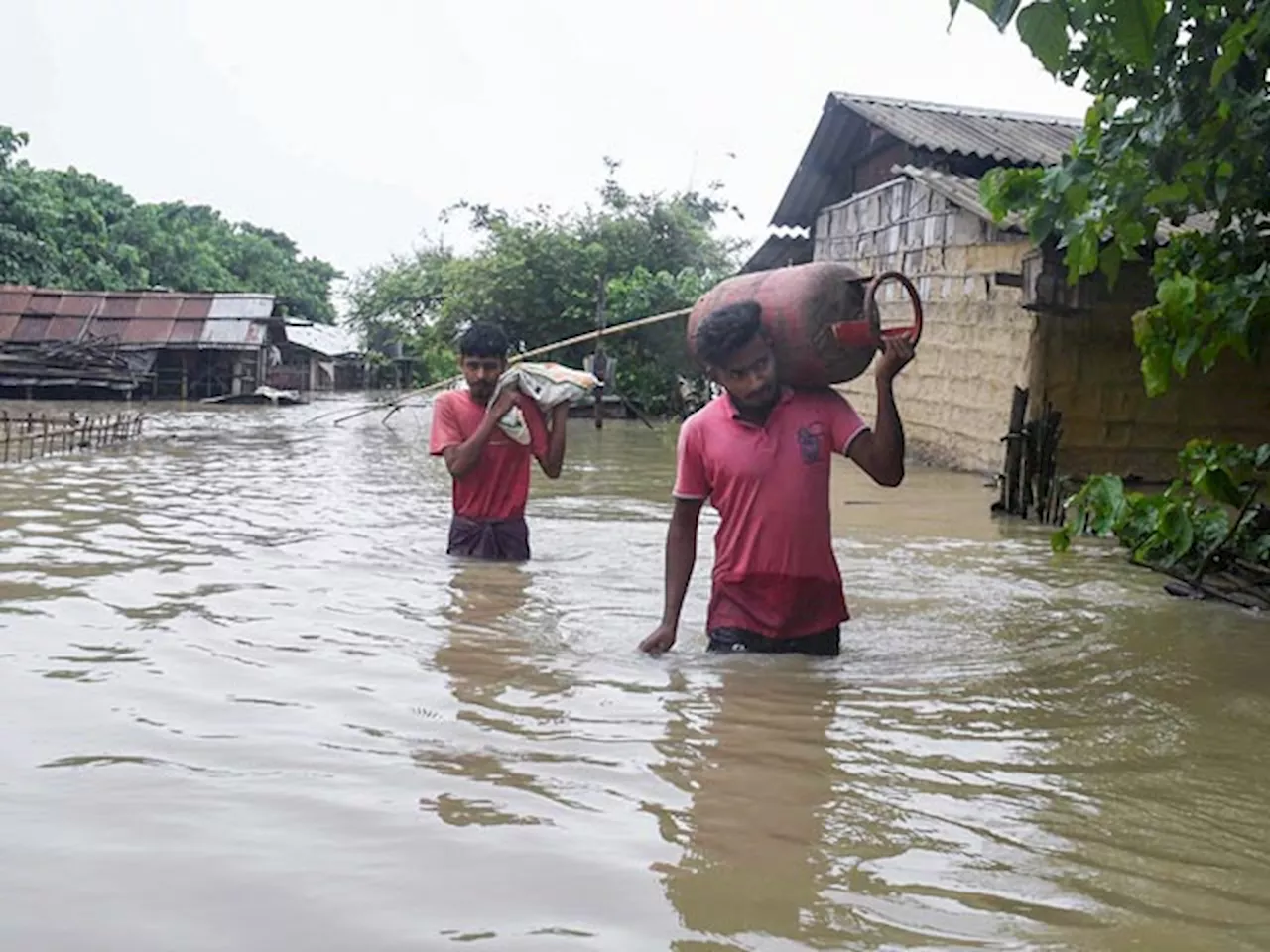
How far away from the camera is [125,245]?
38.8 meters

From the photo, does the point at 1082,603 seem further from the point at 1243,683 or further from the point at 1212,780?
the point at 1212,780

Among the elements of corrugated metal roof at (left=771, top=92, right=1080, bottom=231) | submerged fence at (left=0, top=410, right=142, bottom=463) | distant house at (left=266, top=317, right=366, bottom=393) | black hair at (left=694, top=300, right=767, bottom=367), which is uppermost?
corrugated metal roof at (left=771, top=92, right=1080, bottom=231)

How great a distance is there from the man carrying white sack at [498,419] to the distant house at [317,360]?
95.2ft

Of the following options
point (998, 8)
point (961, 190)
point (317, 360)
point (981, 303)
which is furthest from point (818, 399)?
point (317, 360)

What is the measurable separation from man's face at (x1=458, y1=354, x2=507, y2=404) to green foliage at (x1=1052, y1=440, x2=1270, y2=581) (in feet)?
8.24

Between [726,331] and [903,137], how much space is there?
37.8ft

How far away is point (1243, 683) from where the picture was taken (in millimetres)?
4367

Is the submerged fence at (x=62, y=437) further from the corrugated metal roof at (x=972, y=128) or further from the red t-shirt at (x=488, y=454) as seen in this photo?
the corrugated metal roof at (x=972, y=128)

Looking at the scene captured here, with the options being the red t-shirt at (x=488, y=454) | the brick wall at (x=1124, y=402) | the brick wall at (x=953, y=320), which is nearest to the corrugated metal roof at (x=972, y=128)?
the brick wall at (x=953, y=320)

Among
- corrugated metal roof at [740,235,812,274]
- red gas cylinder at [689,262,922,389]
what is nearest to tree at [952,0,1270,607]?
red gas cylinder at [689,262,922,389]

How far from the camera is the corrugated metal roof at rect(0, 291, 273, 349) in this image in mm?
31469

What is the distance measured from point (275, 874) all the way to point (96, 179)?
4186 centimetres

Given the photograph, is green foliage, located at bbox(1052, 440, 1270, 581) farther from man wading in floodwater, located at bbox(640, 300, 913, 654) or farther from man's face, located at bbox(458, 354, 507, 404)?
man's face, located at bbox(458, 354, 507, 404)

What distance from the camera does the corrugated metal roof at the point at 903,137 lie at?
1487 centimetres
